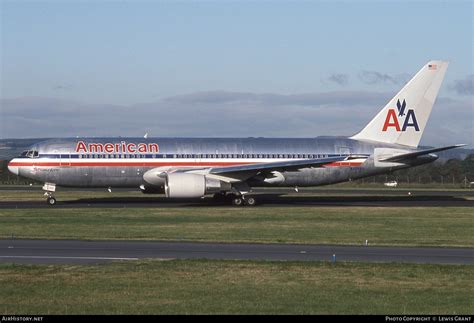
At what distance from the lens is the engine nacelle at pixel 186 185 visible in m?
44.6

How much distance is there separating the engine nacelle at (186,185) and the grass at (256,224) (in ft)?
3.31

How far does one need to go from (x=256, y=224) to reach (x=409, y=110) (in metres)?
20.0

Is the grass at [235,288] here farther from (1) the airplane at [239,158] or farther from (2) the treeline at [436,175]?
(2) the treeline at [436,175]

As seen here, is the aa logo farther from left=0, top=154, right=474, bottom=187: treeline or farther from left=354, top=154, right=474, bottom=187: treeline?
left=354, top=154, right=474, bottom=187: treeline

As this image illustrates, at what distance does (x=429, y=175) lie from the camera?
4577 inches

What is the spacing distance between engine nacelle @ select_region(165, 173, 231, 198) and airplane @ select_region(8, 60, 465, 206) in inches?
2.2

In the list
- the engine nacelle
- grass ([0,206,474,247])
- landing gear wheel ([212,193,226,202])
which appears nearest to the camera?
grass ([0,206,474,247])

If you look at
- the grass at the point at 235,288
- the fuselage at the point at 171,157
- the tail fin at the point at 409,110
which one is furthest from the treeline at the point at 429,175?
the grass at the point at 235,288

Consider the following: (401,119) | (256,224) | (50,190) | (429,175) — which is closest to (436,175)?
(429,175)

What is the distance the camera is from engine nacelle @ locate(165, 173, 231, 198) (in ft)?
146

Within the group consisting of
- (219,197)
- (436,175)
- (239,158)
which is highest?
(436,175)

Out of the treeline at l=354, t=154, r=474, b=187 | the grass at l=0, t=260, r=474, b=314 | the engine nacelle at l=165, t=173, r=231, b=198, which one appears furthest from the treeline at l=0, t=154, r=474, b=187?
the grass at l=0, t=260, r=474, b=314

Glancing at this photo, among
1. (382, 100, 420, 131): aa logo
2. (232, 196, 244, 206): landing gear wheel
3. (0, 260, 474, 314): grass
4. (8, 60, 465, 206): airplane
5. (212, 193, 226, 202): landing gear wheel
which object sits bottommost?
(0, 260, 474, 314): grass

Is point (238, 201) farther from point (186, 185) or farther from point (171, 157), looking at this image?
point (171, 157)
